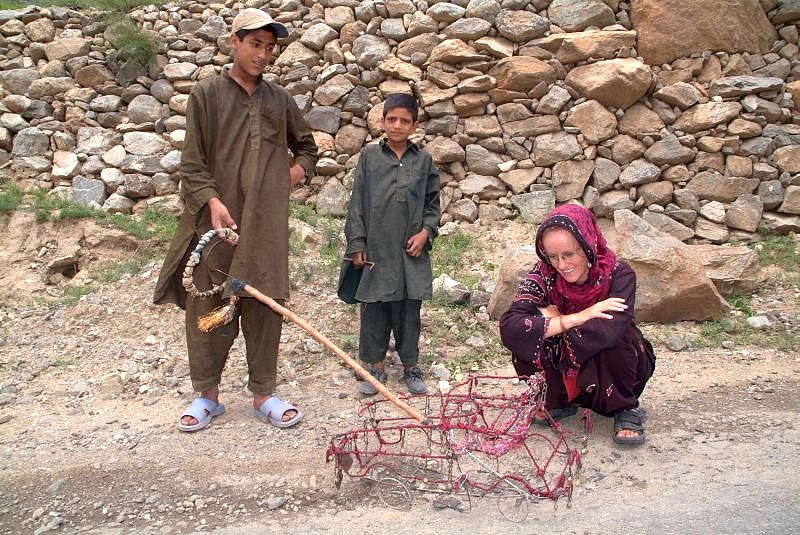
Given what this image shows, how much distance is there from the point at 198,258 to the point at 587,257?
5.69 ft

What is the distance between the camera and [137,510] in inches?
93.8

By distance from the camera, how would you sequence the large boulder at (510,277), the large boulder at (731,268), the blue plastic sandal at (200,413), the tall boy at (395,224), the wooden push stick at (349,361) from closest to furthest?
the wooden push stick at (349,361), the blue plastic sandal at (200,413), the tall boy at (395,224), the large boulder at (510,277), the large boulder at (731,268)

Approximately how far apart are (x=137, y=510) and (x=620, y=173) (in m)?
5.03

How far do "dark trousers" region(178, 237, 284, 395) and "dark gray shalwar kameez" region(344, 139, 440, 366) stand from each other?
60 cm

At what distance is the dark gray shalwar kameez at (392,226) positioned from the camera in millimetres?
3277

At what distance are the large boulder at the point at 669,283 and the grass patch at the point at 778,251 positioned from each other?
1.35 metres

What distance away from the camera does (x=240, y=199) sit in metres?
2.83

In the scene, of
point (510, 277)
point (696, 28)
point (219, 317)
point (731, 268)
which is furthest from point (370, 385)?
point (696, 28)

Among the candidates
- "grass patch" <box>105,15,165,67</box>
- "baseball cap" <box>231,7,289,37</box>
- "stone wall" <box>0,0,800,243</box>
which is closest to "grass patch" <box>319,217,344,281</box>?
"stone wall" <box>0,0,800,243</box>

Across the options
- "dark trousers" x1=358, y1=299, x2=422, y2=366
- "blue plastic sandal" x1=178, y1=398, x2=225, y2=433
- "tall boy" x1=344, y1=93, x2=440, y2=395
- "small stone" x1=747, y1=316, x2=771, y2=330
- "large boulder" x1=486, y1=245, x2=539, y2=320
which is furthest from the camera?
"large boulder" x1=486, y1=245, x2=539, y2=320

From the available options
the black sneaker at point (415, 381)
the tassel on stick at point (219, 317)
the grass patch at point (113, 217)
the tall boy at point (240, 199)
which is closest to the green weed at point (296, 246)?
the grass patch at point (113, 217)

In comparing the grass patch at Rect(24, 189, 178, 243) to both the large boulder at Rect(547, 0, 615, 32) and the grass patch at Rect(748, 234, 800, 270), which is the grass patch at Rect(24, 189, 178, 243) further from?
the grass patch at Rect(748, 234, 800, 270)

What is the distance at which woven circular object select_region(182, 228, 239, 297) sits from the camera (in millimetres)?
Result: 2566

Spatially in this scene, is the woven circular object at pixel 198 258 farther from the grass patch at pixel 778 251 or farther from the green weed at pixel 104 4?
the green weed at pixel 104 4
